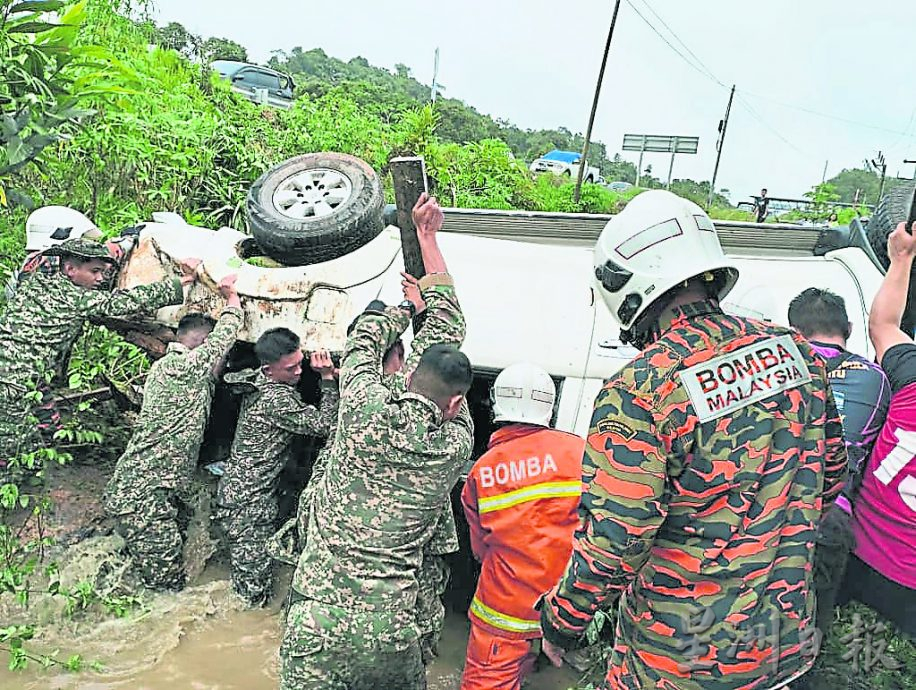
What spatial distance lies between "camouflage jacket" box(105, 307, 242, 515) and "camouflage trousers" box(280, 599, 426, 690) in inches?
71.6

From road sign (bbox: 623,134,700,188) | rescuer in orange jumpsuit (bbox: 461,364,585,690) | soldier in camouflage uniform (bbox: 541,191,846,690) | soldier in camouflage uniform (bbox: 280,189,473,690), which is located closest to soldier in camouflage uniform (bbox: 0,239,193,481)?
soldier in camouflage uniform (bbox: 280,189,473,690)

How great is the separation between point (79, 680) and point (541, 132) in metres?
55.1

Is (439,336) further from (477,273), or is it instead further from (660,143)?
(660,143)

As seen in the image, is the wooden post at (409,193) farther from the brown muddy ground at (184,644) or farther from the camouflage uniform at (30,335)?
the camouflage uniform at (30,335)

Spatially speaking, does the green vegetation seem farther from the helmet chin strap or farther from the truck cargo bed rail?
the helmet chin strap

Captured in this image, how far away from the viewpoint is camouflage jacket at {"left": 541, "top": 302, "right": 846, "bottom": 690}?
202 centimetres

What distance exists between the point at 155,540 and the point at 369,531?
2.20 m

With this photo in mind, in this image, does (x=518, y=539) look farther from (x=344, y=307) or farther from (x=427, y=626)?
(x=344, y=307)

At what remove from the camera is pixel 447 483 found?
320 centimetres

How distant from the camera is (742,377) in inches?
81.4

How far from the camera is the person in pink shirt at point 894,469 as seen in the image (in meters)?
2.57

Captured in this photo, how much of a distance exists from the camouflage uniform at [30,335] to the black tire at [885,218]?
4264 millimetres

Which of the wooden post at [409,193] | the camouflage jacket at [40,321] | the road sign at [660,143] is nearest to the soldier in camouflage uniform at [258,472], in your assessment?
the camouflage jacket at [40,321]

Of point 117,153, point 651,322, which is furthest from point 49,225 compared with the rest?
point 651,322
